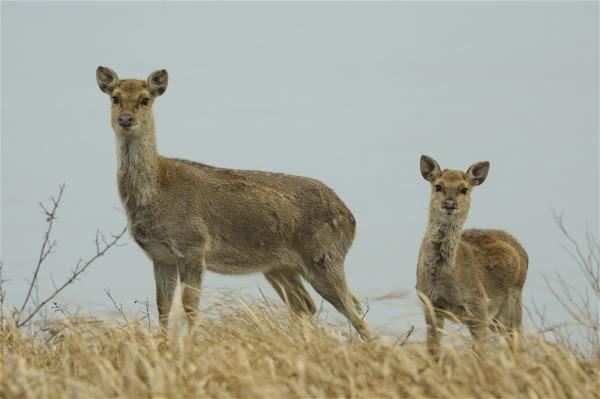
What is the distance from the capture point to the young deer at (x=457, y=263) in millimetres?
11602

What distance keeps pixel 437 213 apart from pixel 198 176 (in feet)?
8.80

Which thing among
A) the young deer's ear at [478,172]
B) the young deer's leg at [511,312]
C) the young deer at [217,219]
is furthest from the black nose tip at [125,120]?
the young deer's leg at [511,312]

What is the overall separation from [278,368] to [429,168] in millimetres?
5321

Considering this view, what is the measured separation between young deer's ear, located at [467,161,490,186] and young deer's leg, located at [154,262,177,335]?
350cm

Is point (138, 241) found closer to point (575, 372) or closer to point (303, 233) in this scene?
point (303, 233)

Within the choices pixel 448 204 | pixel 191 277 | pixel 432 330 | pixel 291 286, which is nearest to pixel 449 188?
pixel 448 204

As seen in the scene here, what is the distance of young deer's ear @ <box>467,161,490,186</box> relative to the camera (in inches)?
489

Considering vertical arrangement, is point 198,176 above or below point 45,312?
above

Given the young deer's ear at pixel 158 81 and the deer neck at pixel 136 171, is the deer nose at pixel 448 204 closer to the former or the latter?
the deer neck at pixel 136 171

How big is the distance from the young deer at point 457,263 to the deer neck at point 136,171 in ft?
9.98

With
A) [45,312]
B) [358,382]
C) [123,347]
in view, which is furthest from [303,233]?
[358,382]

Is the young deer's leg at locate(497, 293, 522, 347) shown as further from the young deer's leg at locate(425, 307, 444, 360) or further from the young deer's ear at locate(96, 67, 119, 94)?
the young deer's ear at locate(96, 67, 119, 94)

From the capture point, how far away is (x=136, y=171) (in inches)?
463

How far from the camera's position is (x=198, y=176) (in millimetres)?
12242
